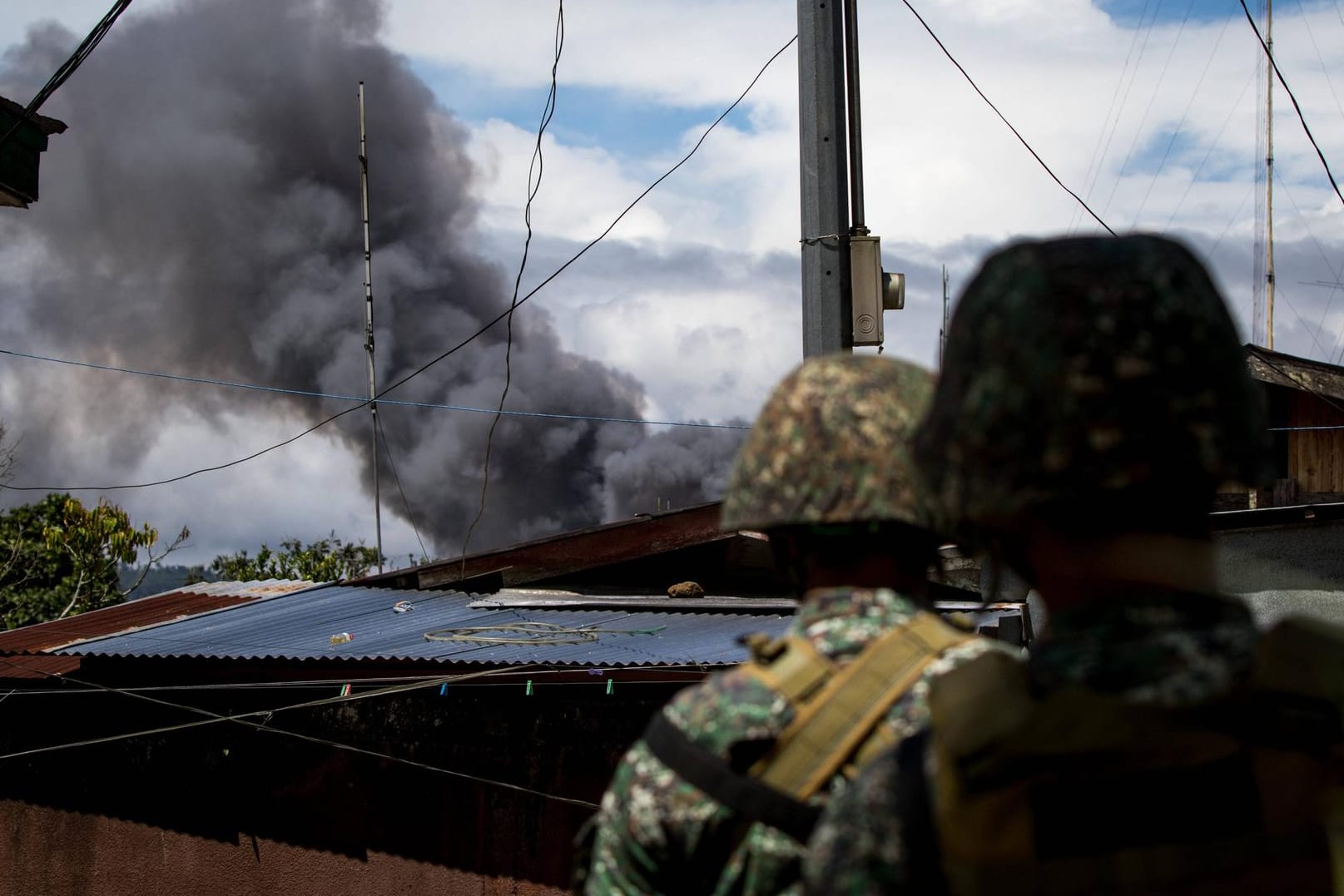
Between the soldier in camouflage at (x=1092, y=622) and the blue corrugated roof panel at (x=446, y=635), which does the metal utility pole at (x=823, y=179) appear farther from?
the soldier in camouflage at (x=1092, y=622)

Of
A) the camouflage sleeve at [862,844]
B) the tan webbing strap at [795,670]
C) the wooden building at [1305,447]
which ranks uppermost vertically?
A: the wooden building at [1305,447]

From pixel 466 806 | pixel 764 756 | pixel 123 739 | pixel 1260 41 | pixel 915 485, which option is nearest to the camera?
pixel 764 756

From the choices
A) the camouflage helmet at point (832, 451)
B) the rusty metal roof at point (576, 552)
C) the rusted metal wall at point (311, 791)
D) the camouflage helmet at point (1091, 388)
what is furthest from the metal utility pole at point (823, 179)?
the camouflage helmet at point (1091, 388)

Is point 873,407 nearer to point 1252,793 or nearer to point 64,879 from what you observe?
point 1252,793

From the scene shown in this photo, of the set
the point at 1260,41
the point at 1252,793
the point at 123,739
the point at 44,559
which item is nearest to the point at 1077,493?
the point at 1252,793

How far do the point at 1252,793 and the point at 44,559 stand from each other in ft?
71.5

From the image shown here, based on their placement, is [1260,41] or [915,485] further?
[1260,41]

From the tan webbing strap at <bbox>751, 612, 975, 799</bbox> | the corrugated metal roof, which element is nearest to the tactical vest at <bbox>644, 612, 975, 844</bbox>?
the tan webbing strap at <bbox>751, 612, 975, 799</bbox>

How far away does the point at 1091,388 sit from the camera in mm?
1224

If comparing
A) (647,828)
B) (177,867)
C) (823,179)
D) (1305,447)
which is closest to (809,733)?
(647,828)

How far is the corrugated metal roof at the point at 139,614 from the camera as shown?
8.91 m

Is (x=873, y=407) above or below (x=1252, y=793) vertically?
above

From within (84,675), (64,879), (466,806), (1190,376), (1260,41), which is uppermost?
(1260,41)

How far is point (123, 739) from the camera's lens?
8.19m
